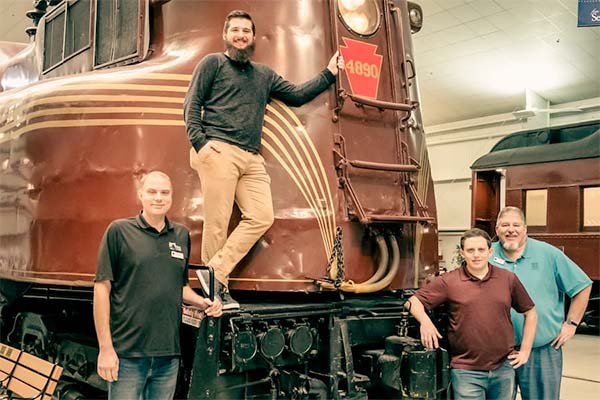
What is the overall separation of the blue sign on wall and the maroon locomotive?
349cm

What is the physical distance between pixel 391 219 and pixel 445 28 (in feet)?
31.5

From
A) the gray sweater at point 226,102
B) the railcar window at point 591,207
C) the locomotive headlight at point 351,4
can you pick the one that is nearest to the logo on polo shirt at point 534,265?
the gray sweater at point 226,102

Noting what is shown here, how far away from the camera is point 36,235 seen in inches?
174

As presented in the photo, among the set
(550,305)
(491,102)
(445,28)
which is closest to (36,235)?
(550,305)

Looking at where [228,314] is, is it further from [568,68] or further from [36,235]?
[568,68]

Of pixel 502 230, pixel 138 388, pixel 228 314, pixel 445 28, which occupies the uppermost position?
pixel 445 28

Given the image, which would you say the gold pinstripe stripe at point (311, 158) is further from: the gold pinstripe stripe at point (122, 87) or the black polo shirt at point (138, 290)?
the black polo shirt at point (138, 290)

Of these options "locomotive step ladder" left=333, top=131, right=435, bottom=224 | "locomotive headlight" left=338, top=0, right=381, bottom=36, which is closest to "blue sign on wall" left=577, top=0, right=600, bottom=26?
"locomotive headlight" left=338, top=0, right=381, bottom=36

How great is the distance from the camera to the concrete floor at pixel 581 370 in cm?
616

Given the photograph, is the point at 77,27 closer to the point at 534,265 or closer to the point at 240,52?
the point at 240,52

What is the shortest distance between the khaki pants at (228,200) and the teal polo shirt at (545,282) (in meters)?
1.50

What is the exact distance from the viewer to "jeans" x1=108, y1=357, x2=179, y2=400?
2982 millimetres

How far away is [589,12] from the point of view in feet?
23.8

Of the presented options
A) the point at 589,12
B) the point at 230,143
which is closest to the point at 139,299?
the point at 230,143
